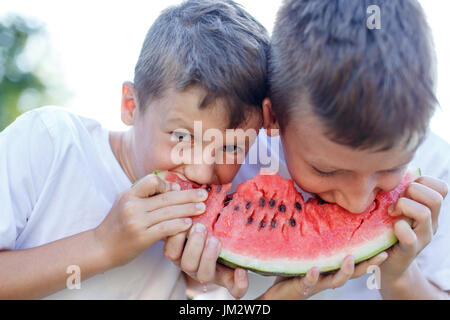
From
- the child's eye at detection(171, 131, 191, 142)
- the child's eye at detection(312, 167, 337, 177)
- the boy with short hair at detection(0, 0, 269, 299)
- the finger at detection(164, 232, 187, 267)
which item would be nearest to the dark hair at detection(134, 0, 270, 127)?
the boy with short hair at detection(0, 0, 269, 299)

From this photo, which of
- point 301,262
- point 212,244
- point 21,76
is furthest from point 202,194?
point 21,76

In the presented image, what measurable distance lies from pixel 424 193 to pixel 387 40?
548 mm

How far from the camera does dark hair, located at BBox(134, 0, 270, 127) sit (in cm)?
151

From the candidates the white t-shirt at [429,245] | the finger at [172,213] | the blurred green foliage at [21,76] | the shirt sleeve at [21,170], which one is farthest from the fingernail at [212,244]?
the blurred green foliage at [21,76]

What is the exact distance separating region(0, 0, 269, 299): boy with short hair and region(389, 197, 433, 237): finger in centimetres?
58

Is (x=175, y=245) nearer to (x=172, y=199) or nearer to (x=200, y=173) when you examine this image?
(x=172, y=199)

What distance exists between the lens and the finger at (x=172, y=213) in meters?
1.38

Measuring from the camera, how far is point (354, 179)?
137cm

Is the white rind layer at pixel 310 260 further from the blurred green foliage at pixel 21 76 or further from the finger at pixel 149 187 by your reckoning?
the blurred green foliage at pixel 21 76

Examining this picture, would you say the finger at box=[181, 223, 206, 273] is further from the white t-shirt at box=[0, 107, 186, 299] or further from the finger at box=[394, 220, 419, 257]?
the finger at box=[394, 220, 419, 257]

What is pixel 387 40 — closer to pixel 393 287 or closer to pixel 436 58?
pixel 436 58

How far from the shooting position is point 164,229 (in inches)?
53.6

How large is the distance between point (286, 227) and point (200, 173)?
1.22 feet

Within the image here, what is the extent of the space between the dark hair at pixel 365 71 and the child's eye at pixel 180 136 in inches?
16.5
